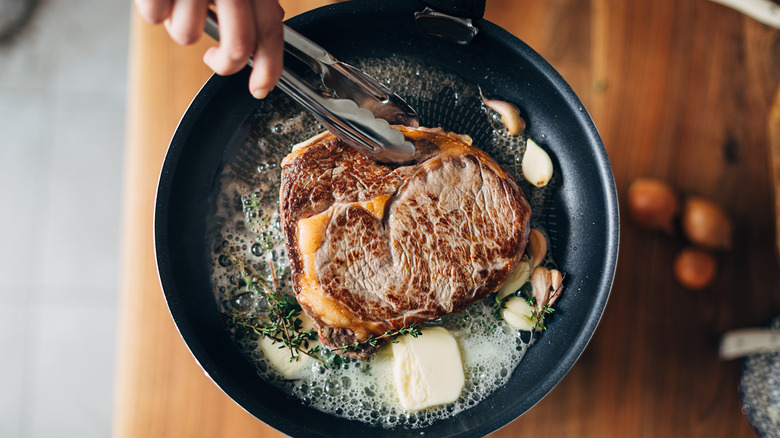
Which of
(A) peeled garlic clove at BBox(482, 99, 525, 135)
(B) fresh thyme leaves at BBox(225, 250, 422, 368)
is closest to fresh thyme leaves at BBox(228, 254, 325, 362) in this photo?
(B) fresh thyme leaves at BBox(225, 250, 422, 368)

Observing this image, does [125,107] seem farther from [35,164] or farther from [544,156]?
[544,156]

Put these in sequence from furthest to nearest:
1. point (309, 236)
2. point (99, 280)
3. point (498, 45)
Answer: point (99, 280), point (498, 45), point (309, 236)

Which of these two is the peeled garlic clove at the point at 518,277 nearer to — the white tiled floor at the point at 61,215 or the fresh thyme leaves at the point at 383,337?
the fresh thyme leaves at the point at 383,337

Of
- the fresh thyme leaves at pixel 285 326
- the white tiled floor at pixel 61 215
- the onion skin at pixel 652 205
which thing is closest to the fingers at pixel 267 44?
the fresh thyme leaves at pixel 285 326

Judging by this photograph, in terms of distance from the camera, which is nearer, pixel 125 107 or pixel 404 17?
pixel 404 17

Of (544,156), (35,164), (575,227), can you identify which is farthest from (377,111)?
(35,164)

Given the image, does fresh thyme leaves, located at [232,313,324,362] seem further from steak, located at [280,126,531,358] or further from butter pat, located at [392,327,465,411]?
butter pat, located at [392,327,465,411]
